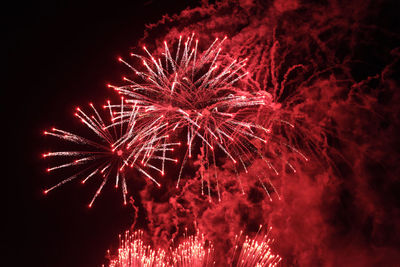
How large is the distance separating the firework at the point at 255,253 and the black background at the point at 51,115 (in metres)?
2.42

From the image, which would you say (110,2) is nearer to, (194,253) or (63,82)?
(63,82)

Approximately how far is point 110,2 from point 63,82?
6.66 feet

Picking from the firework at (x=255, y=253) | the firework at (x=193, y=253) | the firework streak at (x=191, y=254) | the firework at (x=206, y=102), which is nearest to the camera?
the firework at (x=206, y=102)

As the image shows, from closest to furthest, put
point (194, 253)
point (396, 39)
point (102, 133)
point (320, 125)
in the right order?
point (396, 39) → point (320, 125) → point (194, 253) → point (102, 133)

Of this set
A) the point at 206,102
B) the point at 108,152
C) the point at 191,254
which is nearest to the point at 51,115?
the point at 108,152

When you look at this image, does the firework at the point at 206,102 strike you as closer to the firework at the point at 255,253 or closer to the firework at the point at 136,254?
the firework at the point at 255,253

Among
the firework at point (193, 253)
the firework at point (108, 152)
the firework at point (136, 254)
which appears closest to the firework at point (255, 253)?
the firework at point (193, 253)

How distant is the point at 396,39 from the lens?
17.3ft

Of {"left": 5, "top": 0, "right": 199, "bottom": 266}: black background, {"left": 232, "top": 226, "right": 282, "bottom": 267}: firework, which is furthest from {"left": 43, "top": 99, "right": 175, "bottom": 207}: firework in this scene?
{"left": 232, "top": 226, "right": 282, "bottom": 267}: firework

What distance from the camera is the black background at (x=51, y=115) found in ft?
22.9

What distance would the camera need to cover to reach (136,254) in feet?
20.6

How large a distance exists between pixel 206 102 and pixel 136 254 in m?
3.30

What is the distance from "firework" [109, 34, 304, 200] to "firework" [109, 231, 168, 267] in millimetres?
1885

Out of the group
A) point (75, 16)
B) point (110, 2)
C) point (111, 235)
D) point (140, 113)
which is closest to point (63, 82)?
point (75, 16)
